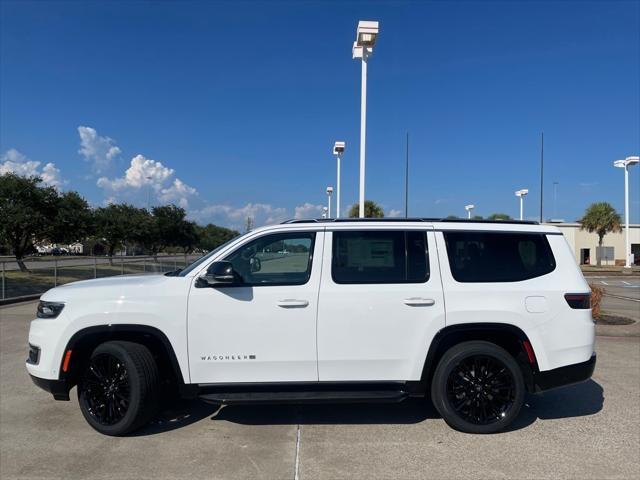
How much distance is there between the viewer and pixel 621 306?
563 inches

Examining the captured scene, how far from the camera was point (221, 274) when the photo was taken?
432 centimetres

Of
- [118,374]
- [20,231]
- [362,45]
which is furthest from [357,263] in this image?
[20,231]

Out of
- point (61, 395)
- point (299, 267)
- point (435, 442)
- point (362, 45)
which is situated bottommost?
point (435, 442)

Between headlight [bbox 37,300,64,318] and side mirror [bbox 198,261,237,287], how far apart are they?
146 centimetres

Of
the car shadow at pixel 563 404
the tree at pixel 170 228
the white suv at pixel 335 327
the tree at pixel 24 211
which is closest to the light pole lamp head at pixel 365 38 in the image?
the white suv at pixel 335 327

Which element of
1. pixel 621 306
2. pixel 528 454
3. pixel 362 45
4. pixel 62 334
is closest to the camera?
pixel 528 454

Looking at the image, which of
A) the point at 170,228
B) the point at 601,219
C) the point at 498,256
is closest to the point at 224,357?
the point at 498,256

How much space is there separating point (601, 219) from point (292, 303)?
55.9 meters

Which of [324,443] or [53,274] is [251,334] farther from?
[53,274]

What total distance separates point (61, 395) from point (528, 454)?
13.9 ft

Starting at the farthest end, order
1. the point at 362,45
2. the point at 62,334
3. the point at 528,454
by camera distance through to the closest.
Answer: the point at 362,45
the point at 62,334
the point at 528,454

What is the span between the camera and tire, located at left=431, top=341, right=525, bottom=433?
4523 mm

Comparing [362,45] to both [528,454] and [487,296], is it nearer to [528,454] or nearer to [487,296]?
[487,296]

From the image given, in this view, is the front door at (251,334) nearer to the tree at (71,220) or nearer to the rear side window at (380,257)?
the rear side window at (380,257)
